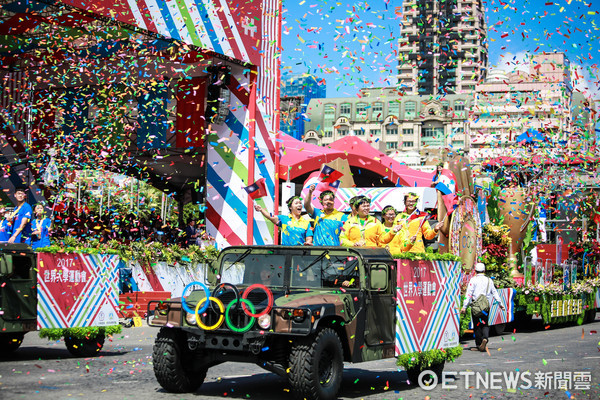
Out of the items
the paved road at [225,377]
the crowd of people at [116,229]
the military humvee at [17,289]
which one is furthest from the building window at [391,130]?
the military humvee at [17,289]

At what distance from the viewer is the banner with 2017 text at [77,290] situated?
10.7 metres

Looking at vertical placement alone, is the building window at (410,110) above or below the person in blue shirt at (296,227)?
above

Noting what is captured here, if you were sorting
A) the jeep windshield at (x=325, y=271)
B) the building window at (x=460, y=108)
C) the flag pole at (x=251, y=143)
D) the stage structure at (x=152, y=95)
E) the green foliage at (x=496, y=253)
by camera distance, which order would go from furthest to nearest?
1. the building window at (x=460, y=108)
2. the flag pole at (x=251, y=143)
3. the stage structure at (x=152, y=95)
4. the green foliage at (x=496, y=253)
5. the jeep windshield at (x=325, y=271)

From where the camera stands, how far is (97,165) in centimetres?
2491

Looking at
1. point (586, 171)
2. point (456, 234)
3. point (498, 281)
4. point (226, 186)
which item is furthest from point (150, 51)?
point (586, 171)

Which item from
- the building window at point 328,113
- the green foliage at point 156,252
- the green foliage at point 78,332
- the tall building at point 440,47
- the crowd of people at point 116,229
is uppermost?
the tall building at point 440,47

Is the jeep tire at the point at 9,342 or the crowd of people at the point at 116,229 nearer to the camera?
the jeep tire at the point at 9,342

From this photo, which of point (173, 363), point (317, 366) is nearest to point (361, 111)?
point (173, 363)

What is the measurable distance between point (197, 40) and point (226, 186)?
4271 mm

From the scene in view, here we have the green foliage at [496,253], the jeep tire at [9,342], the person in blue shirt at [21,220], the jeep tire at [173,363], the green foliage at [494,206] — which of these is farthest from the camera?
the green foliage at [494,206]

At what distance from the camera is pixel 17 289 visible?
1027cm

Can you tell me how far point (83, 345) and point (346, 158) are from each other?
23.5 m

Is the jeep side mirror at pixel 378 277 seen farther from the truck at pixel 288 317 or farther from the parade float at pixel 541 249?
the parade float at pixel 541 249

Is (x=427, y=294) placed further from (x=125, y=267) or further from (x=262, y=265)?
(x=125, y=267)
